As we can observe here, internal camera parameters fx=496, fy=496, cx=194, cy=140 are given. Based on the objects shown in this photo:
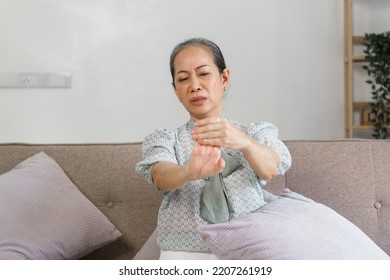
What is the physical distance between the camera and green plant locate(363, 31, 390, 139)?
2303 mm

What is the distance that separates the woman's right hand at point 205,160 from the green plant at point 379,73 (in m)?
1.70

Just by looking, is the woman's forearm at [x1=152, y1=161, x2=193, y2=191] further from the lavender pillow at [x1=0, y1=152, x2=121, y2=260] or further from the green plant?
the green plant

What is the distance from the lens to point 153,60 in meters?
2.48

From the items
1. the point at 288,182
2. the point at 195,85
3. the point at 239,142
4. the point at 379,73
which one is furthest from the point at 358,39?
the point at 239,142

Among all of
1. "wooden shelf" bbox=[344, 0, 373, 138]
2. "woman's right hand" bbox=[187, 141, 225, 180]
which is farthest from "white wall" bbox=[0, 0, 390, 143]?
"woman's right hand" bbox=[187, 141, 225, 180]

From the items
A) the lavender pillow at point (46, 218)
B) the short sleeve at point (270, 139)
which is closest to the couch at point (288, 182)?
the lavender pillow at point (46, 218)

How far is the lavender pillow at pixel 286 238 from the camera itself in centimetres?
85

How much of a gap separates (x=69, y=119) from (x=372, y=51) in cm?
151

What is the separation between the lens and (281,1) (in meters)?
2.43

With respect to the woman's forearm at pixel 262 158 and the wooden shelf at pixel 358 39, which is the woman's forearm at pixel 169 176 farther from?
the wooden shelf at pixel 358 39

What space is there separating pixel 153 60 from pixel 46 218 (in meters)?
1.43
